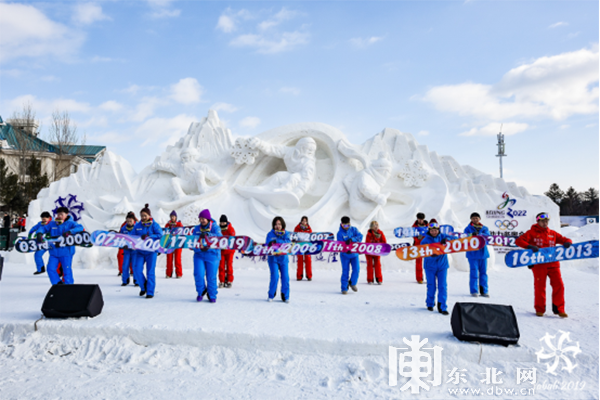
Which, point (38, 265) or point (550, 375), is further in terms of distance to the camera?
point (38, 265)

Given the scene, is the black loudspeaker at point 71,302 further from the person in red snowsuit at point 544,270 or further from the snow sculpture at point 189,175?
the snow sculpture at point 189,175

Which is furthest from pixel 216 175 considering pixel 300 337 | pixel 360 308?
pixel 300 337

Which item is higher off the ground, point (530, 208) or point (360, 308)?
point (530, 208)

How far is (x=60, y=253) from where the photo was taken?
4980mm

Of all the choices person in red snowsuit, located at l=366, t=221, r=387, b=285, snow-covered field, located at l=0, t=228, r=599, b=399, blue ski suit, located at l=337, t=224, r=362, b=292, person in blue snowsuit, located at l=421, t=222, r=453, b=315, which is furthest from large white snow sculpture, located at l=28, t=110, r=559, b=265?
snow-covered field, located at l=0, t=228, r=599, b=399

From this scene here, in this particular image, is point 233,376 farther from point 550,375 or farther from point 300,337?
point 550,375

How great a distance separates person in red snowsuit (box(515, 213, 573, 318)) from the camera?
13.2 feet

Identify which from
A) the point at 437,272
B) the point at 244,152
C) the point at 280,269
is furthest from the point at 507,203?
the point at 280,269

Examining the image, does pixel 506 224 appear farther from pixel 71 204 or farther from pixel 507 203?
pixel 71 204

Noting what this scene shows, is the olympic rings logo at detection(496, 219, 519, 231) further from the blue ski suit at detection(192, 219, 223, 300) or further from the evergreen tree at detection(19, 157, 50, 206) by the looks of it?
the evergreen tree at detection(19, 157, 50, 206)

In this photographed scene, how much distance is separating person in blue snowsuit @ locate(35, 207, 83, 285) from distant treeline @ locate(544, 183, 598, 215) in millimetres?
37366

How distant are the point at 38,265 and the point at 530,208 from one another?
10.8 meters

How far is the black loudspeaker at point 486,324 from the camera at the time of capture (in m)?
3.11

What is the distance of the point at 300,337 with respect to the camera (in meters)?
3.27
